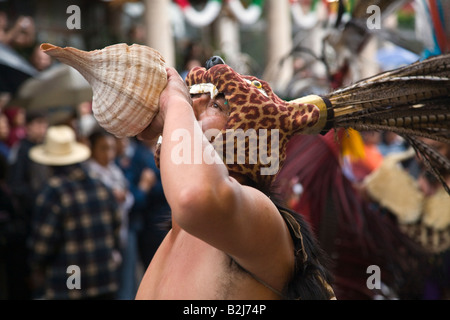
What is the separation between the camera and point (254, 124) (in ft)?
4.50

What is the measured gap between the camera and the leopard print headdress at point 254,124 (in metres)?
1.37

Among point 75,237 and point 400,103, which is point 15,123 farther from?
point 400,103

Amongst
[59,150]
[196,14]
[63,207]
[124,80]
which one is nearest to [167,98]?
[124,80]

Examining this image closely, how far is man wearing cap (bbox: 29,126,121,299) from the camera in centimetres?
366

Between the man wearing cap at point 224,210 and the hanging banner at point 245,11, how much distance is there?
23.8 feet

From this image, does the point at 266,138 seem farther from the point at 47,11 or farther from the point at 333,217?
the point at 47,11

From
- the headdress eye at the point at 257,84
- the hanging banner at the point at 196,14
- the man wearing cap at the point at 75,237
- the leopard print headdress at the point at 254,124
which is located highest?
the hanging banner at the point at 196,14

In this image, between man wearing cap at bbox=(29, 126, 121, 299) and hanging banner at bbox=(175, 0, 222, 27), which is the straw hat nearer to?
man wearing cap at bbox=(29, 126, 121, 299)

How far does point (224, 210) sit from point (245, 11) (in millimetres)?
7913

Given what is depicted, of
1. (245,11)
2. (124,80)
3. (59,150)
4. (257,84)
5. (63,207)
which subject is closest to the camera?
(124,80)

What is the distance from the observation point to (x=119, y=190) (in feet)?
14.8

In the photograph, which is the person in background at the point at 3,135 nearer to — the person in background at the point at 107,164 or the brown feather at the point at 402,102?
the person in background at the point at 107,164

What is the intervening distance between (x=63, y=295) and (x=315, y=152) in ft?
6.57

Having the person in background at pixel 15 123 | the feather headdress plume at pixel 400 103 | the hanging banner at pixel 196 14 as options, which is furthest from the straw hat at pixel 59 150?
the hanging banner at pixel 196 14
